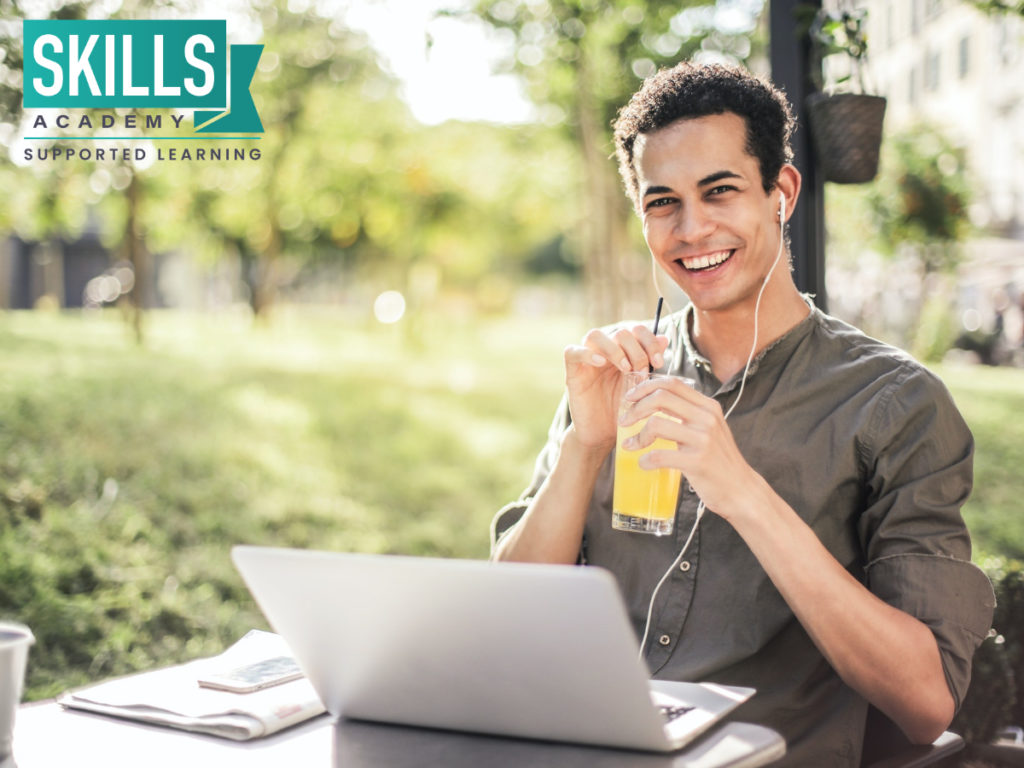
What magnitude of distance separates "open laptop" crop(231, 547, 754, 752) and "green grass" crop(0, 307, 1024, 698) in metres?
3.42

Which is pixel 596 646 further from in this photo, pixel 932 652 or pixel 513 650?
pixel 932 652

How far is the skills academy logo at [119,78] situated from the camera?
5.30 meters

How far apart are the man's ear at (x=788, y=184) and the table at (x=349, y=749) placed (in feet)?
3.70

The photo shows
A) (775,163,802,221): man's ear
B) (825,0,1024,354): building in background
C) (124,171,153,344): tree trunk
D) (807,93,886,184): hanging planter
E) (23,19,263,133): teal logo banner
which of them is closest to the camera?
(775,163,802,221): man's ear

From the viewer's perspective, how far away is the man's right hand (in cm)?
175

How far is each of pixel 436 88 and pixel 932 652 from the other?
681cm

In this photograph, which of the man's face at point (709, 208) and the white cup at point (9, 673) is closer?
A: the white cup at point (9, 673)

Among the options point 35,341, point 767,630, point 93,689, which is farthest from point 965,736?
point 35,341

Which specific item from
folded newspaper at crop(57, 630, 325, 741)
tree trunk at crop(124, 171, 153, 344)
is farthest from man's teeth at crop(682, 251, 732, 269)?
tree trunk at crop(124, 171, 153, 344)

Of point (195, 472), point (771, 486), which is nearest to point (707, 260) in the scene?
Answer: point (771, 486)

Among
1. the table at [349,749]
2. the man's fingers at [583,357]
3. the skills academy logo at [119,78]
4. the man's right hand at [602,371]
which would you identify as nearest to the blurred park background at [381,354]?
the skills academy logo at [119,78]

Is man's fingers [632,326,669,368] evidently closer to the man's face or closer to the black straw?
the black straw

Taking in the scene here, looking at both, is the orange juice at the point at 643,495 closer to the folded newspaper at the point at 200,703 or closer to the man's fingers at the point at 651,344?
the man's fingers at the point at 651,344

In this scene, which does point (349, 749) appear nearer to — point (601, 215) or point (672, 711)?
point (672, 711)
